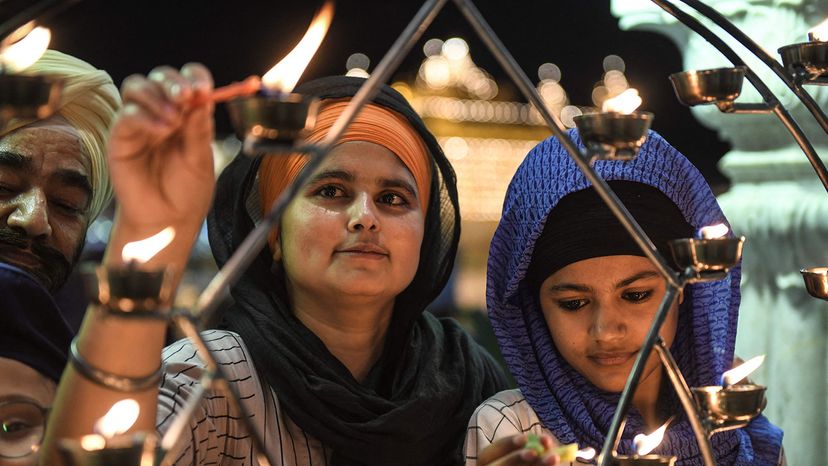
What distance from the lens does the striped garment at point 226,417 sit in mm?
2291

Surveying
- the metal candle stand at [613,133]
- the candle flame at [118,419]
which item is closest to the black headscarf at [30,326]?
the candle flame at [118,419]

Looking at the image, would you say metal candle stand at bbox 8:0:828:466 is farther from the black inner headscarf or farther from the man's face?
the man's face

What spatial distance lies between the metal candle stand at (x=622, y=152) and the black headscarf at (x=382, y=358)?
0.71 m

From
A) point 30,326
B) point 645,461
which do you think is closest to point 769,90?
point 645,461

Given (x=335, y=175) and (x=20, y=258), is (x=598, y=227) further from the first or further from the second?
(x=20, y=258)

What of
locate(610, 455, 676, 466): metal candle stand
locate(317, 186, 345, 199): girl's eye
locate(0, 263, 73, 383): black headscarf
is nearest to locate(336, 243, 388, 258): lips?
locate(317, 186, 345, 199): girl's eye

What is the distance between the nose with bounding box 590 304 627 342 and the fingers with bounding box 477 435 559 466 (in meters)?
0.62

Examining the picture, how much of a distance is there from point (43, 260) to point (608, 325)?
126 cm

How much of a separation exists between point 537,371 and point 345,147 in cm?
69

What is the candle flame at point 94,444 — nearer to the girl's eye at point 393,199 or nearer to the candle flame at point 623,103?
the candle flame at point 623,103

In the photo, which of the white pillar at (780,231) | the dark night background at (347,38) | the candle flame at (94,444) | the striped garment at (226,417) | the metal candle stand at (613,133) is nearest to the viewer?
the candle flame at (94,444)

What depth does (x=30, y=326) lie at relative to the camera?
213 centimetres

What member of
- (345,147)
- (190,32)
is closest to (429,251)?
(345,147)

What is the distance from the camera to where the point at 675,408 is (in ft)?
8.50
